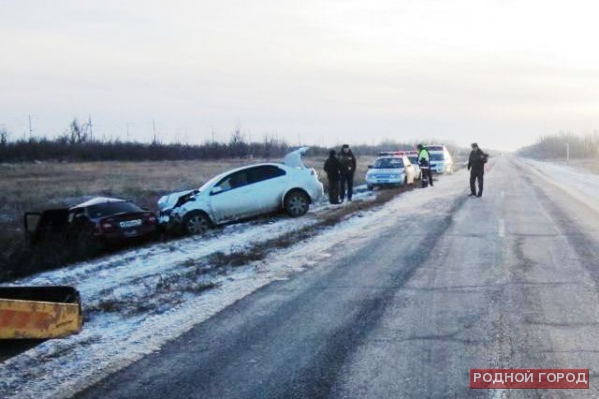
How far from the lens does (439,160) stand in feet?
132

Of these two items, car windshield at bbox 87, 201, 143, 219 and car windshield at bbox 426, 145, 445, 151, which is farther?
car windshield at bbox 426, 145, 445, 151

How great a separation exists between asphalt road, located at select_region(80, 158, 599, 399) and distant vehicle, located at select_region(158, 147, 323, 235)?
21.3 ft

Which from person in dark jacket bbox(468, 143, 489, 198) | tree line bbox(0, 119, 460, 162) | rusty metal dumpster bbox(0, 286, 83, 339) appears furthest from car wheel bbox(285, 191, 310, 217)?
tree line bbox(0, 119, 460, 162)

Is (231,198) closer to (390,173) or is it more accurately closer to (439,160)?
(390,173)

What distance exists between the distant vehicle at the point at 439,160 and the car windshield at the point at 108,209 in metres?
27.0

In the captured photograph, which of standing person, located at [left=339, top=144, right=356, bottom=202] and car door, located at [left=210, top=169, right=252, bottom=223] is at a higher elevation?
standing person, located at [left=339, top=144, right=356, bottom=202]

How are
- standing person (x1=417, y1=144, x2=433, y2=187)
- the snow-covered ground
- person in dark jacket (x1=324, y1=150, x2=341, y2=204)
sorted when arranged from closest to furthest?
the snow-covered ground → person in dark jacket (x1=324, y1=150, x2=341, y2=204) → standing person (x1=417, y1=144, x2=433, y2=187)

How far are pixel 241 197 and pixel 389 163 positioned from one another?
1345 cm

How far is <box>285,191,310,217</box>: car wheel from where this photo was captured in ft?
56.3

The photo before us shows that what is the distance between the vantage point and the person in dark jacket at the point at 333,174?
68.0ft

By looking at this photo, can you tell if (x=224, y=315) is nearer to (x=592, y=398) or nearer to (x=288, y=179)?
(x=592, y=398)

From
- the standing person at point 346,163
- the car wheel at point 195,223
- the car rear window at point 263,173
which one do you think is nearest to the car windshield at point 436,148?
the standing person at point 346,163

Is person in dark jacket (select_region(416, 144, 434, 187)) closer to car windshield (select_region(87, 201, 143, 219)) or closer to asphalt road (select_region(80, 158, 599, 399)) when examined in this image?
car windshield (select_region(87, 201, 143, 219))

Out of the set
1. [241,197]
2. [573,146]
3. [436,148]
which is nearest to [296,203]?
[241,197]
